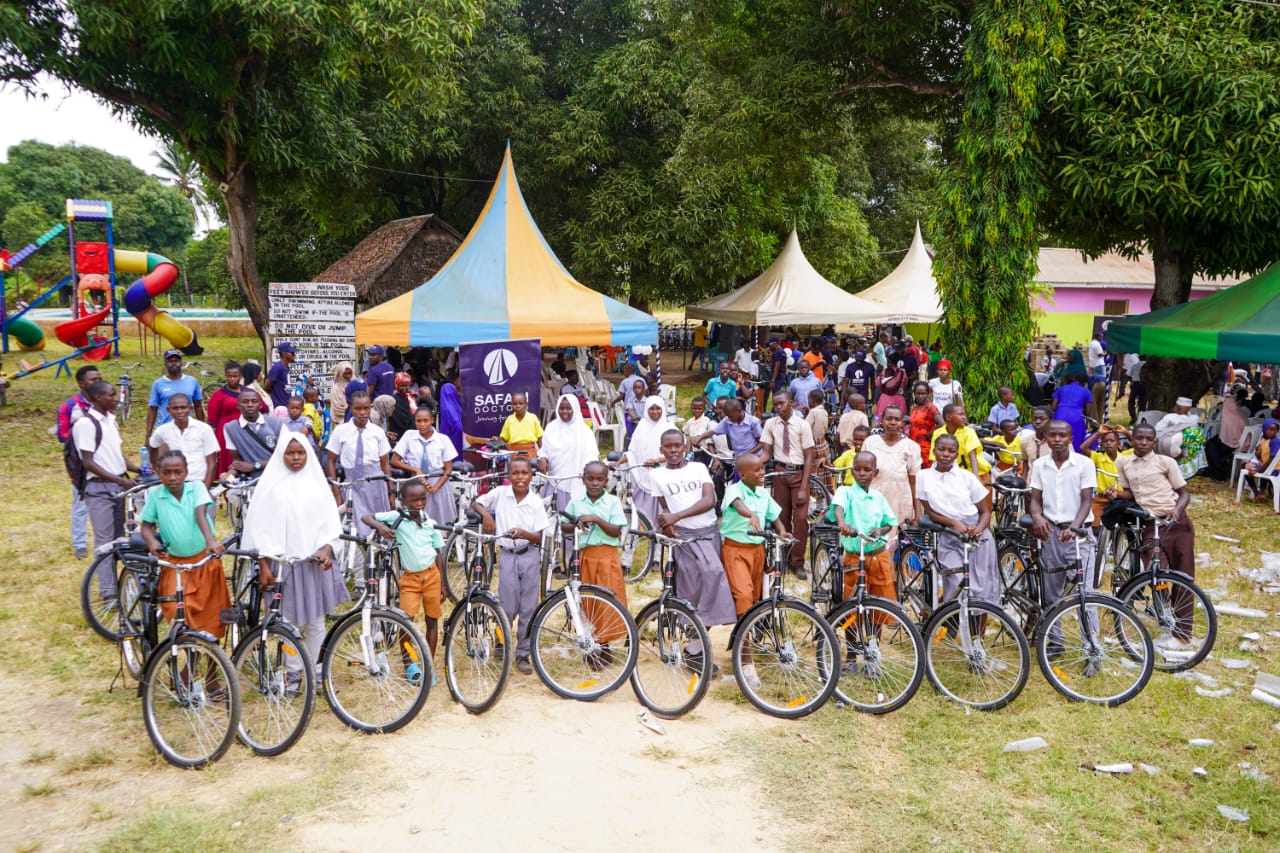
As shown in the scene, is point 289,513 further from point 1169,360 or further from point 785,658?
point 1169,360

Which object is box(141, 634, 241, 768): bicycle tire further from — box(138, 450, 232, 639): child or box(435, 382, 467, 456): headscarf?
box(435, 382, 467, 456): headscarf

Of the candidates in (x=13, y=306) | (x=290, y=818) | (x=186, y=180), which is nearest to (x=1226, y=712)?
(x=290, y=818)

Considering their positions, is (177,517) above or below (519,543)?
above

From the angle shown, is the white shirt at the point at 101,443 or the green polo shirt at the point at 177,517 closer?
the green polo shirt at the point at 177,517

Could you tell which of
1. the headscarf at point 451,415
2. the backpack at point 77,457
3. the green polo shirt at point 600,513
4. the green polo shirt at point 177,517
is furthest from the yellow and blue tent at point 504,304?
the green polo shirt at point 177,517

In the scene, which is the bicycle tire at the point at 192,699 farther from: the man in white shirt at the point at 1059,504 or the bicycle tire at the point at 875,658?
the man in white shirt at the point at 1059,504

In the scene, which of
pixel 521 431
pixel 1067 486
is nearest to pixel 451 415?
pixel 521 431

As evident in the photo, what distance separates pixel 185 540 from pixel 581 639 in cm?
265

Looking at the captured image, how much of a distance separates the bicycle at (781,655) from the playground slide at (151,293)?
24.9m

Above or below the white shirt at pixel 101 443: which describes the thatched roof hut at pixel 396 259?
above

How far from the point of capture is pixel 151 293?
27.0 meters

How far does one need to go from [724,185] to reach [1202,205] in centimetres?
1120

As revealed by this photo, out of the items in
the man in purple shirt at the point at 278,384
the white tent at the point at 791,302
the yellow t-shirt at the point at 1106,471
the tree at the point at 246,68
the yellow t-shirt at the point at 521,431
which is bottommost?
the yellow t-shirt at the point at 1106,471

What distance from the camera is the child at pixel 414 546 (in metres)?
6.63
